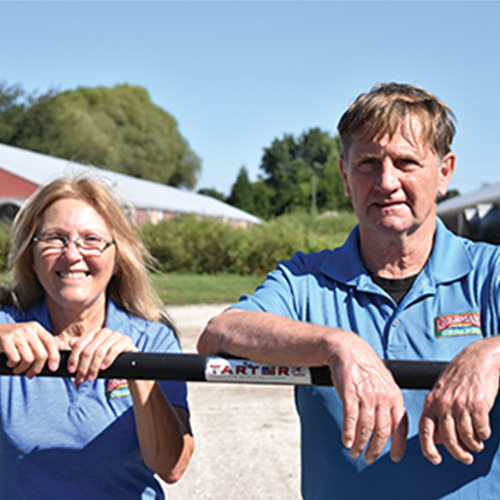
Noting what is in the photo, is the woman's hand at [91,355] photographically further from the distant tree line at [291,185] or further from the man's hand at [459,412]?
the distant tree line at [291,185]

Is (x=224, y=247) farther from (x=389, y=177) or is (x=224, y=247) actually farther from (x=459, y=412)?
(x=459, y=412)

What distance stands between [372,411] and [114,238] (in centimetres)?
114

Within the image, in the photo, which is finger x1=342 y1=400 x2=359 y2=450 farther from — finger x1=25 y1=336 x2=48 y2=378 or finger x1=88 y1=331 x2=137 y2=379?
finger x1=25 y1=336 x2=48 y2=378

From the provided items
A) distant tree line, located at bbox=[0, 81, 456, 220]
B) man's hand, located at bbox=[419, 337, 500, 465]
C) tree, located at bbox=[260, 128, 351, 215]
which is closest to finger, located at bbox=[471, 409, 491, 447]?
man's hand, located at bbox=[419, 337, 500, 465]

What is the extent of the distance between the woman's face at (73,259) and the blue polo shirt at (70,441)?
27 cm

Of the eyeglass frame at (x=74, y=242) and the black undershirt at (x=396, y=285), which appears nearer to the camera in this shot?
the black undershirt at (x=396, y=285)

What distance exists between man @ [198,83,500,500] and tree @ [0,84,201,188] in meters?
41.2

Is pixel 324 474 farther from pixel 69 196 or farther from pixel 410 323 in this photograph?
pixel 69 196

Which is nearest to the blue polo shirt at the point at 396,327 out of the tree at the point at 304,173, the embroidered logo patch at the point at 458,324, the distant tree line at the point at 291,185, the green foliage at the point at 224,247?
the embroidered logo patch at the point at 458,324

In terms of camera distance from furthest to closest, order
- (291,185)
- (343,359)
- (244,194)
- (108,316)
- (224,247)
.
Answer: (291,185) < (244,194) < (224,247) < (108,316) < (343,359)

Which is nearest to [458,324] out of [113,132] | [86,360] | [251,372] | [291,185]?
[251,372]

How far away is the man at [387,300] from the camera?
5.73 ft

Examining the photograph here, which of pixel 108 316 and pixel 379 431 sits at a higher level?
pixel 108 316

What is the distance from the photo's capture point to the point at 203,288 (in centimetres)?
1495
